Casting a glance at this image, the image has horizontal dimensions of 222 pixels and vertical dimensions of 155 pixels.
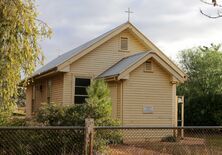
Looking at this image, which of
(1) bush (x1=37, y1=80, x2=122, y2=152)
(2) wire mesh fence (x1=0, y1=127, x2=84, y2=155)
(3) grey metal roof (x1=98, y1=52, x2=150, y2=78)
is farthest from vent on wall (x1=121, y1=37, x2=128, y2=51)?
(2) wire mesh fence (x1=0, y1=127, x2=84, y2=155)

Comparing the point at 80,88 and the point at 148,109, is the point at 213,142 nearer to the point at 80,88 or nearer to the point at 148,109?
the point at 148,109

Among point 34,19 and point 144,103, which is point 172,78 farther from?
point 34,19

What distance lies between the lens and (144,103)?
18703 millimetres

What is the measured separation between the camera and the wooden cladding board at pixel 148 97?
1831cm

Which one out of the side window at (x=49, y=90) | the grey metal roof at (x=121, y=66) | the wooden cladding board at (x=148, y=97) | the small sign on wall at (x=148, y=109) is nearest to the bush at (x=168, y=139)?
the wooden cladding board at (x=148, y=97)

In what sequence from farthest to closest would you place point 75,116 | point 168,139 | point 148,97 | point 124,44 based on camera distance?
point 124,44, point 148,97, point 168,139, point 75,116

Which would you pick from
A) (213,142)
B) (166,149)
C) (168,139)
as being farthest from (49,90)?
(166,149)

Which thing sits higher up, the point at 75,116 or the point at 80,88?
the point at 80,88

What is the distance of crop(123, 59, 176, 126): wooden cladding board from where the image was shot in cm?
1831

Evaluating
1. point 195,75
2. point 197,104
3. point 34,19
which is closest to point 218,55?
point 195,75

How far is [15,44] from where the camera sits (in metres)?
9.97

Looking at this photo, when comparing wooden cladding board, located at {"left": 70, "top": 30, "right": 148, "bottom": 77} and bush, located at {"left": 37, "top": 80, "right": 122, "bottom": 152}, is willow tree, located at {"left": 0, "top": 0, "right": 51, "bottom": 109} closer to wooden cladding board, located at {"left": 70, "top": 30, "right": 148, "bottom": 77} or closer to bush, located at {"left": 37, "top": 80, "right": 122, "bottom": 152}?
bush, located at {"left": 37, "top": 80, "right": 122, "bottom": 152}

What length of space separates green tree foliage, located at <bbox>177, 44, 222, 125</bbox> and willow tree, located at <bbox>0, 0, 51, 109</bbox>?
1721 cm

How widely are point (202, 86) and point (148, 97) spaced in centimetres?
1329
